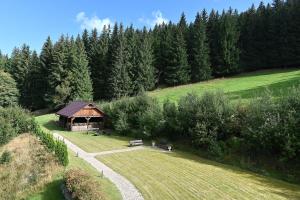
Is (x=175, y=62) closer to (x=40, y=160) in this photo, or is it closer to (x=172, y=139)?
(x=172, y=139)

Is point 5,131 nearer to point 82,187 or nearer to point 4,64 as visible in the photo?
point 82,187

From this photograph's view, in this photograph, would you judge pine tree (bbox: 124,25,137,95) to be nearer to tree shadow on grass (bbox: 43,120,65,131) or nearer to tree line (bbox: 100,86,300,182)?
tree shadow on grass (bbox: 43,120,65,131)

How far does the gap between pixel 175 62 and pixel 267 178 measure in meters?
50.0

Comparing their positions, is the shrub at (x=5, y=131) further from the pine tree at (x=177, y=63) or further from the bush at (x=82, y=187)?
the pine tree at (x=177, y=63)

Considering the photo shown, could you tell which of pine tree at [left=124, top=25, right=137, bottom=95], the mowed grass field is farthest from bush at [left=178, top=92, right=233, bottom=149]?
pine tree at [left=124, top=25, right=137, bottom=95]

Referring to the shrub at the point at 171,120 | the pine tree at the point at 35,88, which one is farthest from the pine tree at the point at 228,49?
the pine tree at the point at 35,88

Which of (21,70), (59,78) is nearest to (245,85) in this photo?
(59,78)

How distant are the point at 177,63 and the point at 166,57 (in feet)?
12.5

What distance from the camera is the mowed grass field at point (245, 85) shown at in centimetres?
5044

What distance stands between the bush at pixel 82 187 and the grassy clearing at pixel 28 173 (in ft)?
6.21

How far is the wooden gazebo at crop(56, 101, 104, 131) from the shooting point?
2034 inches

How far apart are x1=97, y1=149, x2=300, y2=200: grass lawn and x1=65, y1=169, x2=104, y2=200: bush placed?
305 centimetres

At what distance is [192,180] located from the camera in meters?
23.1

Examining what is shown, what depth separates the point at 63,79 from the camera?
70875mm
